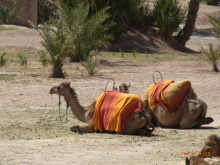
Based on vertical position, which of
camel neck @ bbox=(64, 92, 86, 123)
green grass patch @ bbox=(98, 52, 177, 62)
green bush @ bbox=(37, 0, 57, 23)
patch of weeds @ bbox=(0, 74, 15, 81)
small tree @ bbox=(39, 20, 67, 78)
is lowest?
green grass patch @ bbox=(98, 52, 177, 62)

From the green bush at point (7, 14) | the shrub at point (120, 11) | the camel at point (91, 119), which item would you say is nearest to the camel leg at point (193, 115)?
the camel at point (91, 119)

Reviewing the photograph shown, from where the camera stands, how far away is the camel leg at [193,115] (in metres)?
11.4

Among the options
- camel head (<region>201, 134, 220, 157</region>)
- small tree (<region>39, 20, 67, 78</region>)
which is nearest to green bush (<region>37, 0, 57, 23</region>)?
small tree (<region>39, 20, 67, 78</region>)

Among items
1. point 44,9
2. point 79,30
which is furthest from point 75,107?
point 44,9

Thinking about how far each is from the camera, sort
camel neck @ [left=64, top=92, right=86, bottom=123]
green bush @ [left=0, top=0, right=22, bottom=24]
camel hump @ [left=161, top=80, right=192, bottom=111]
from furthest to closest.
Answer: green bush @ [left=0, top=0, right=22, bottom=24] < camel hump @ [left=161, top=80, right=192, bottom=111] < camel neck @ [left=64, top=92, right=86, bottom=123]

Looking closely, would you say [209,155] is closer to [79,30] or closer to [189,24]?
[79,30]

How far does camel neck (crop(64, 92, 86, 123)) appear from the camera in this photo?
10.8m

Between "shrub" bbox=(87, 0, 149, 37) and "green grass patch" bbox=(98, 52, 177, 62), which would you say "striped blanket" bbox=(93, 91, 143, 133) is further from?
"shrub" bbox=(87, 0, 149, 37)

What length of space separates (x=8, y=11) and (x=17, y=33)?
237cm

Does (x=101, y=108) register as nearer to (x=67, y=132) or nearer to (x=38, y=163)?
→ (x=67, y=132)

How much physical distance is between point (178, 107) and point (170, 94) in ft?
0.92

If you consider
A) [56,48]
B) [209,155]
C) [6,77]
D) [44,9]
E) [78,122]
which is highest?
[209,155]

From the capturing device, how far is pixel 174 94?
37.3 ft

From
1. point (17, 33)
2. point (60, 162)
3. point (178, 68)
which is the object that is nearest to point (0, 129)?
point (60, 162)
